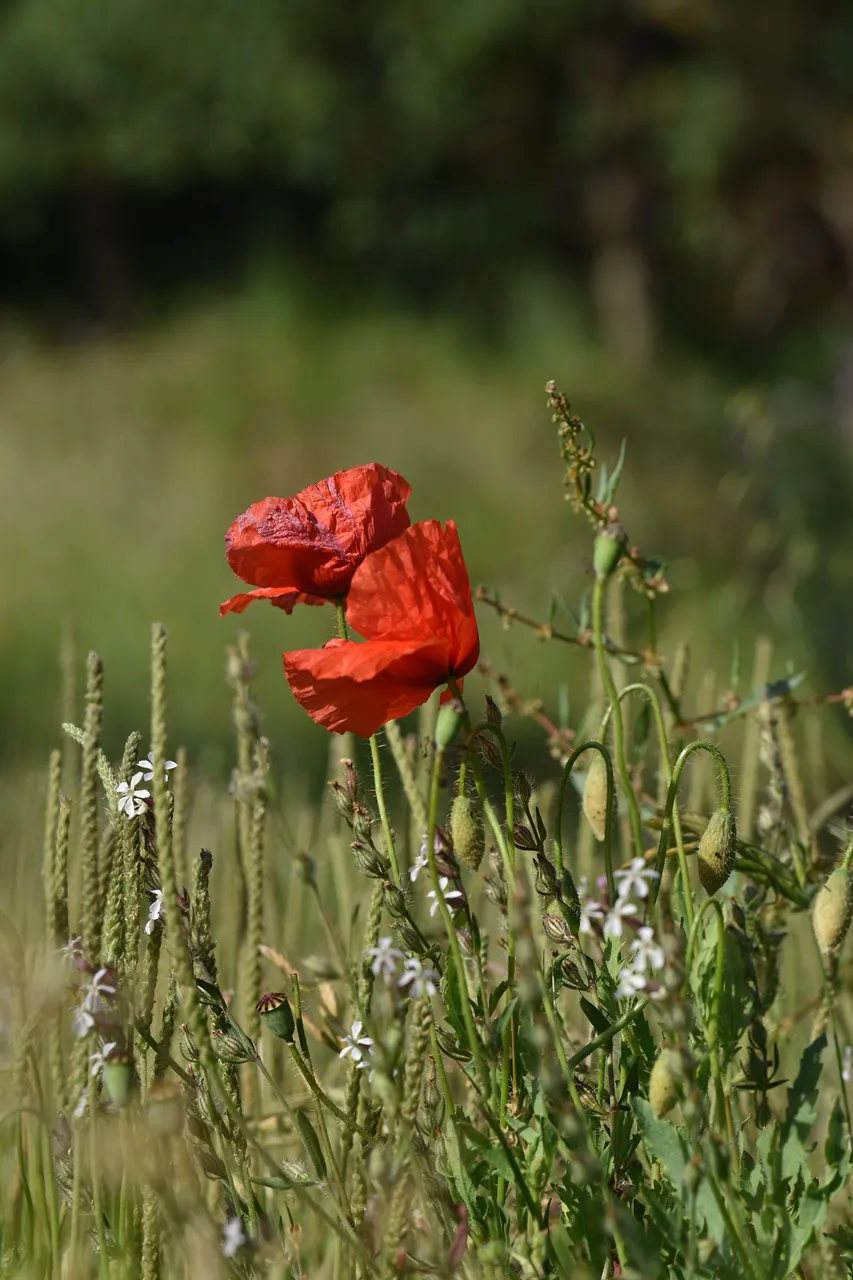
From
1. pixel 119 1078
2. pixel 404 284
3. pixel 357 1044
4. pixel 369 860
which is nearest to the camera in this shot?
pixel 119 1078

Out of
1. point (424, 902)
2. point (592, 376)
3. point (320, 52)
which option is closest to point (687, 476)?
point (592, 376)

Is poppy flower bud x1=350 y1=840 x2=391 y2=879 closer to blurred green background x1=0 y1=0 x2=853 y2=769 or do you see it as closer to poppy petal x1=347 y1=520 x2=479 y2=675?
poppy petal x1=347 y1=520 x2=479 y2=675

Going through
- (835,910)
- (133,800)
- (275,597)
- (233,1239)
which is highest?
(275,597)

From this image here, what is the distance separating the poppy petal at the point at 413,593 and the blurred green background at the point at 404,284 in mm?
3838

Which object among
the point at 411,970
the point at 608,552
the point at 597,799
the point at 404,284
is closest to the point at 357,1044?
the point at 411,970

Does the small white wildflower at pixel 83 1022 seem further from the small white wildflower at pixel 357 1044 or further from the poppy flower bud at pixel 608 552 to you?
the poppy flower bud at pixel 608 552

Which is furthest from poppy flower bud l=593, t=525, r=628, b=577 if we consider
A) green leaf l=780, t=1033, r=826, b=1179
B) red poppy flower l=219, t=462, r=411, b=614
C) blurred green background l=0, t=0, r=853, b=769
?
blurred green background l=0, t=0, r=853, b=769

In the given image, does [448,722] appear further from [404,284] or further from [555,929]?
[404,284]

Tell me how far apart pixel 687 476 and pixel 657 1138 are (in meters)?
6.78

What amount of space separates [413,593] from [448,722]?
0.12m

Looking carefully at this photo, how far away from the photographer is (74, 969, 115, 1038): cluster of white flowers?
65cm

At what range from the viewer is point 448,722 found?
63cm

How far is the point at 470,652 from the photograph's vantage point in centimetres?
75

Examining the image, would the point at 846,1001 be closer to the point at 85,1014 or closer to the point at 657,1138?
the point at 657,1138
